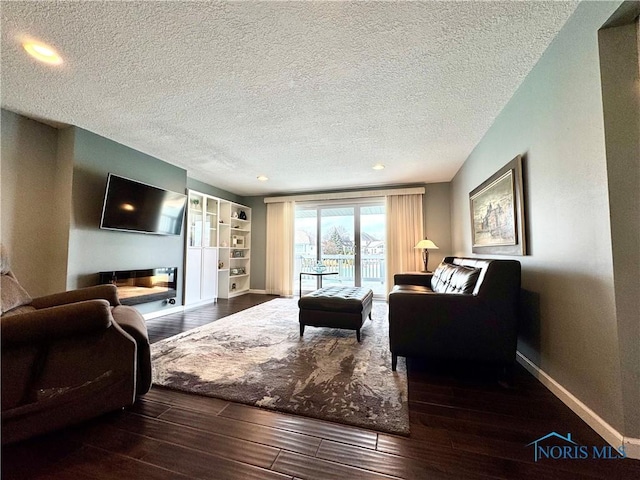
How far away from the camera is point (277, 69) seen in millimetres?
1857

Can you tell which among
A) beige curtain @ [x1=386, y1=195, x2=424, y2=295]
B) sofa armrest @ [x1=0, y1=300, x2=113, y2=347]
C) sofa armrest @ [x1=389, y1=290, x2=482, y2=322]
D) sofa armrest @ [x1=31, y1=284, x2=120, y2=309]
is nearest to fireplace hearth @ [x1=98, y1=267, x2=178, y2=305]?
sofa armrest @ [x1=31, y1=284, x2=120, y2=309]

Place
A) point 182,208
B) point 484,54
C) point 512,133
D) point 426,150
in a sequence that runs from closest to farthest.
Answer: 1. point 484,54
2. point 512,133
3. point 426,150
4. point 182,208

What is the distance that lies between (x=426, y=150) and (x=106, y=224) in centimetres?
412

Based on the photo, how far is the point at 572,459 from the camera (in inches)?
44.6

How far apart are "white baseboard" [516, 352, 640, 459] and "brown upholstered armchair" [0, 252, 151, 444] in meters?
2.50

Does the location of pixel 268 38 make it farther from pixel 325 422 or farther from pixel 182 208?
pixel 182 208

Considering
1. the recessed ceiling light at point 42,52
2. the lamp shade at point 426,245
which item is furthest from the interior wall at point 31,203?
the lamp shade at point 426,245

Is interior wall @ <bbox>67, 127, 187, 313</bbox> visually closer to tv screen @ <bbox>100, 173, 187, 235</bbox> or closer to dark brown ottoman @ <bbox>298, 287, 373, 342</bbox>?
tv screen @ <bbox>100, 173, 187, 235</bbox>

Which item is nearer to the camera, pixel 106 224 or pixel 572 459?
pixel 572 459

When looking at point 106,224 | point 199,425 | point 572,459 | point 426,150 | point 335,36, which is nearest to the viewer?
point 572,459

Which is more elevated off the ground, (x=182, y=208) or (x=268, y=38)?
(x=268, y=38)

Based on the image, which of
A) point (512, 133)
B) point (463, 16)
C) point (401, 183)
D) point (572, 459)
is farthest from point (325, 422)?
point (401, 183)

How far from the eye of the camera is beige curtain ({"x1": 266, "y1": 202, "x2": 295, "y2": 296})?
5.62m

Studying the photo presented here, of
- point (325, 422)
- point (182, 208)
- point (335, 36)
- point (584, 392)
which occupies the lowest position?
point (325, 422)
